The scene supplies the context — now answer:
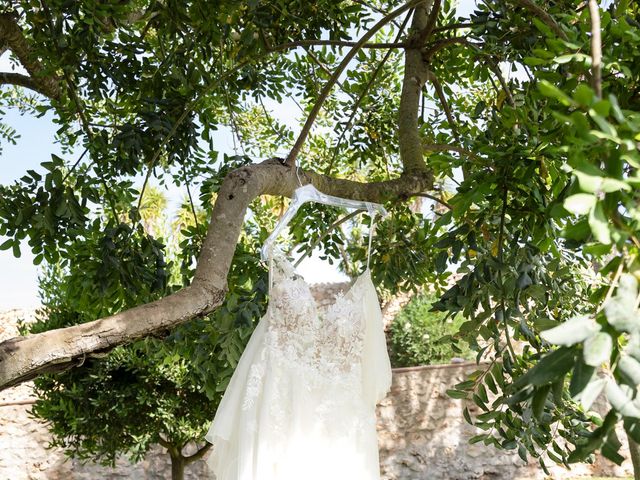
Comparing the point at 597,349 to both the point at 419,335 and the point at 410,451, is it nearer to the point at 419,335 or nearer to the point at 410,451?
the point at 410,451

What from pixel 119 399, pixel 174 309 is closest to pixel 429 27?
pixel 174 309

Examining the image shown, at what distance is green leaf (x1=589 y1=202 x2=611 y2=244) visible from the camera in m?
0.94

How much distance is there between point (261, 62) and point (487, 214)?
A: 189 cm

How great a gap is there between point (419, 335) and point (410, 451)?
2.13m

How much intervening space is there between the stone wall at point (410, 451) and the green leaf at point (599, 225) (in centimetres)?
642

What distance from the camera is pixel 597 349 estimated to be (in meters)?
0.92

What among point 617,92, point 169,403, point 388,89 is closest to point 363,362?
point 617,92

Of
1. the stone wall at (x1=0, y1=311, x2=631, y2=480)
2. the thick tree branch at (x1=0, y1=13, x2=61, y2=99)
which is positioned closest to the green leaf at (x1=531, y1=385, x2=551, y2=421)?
the thick tree branch at (x1=0, y1=13, x2=61, y2=99)

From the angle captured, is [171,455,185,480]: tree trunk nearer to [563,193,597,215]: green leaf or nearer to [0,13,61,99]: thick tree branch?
[0,13,61,99]: thick tree branch

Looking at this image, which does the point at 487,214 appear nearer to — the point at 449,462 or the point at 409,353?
the point at 449,462

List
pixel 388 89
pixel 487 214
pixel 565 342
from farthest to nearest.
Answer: pixel 388 89
pixel 487 214
pixel 565 342

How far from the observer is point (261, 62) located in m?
3.88

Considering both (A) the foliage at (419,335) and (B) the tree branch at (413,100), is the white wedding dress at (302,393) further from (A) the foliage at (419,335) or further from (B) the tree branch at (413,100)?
(A) the foliage at (419,335)

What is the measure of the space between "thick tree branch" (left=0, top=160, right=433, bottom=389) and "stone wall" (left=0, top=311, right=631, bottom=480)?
511 cm
